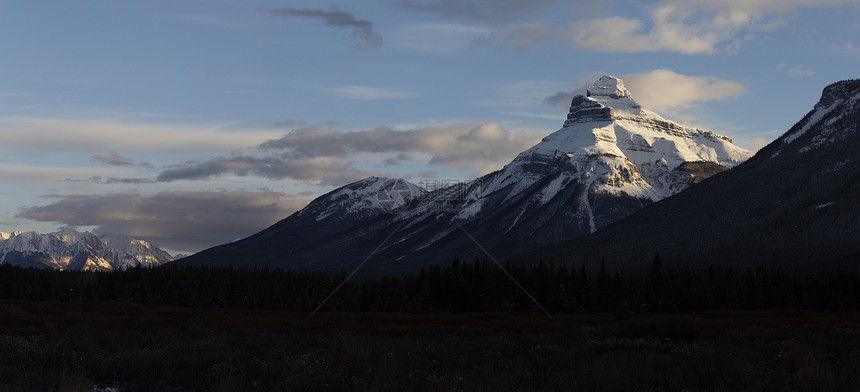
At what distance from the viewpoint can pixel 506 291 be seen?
118812 millimetres

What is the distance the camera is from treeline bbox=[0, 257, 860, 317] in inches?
4259

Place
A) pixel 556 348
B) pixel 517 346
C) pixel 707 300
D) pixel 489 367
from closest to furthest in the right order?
1. pixel 489 367
2. pixel 556 348
3. pixel 517 346
4. pixel 707 300

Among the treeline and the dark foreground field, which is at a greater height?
the treeline

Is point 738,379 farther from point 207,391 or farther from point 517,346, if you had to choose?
point 207,391

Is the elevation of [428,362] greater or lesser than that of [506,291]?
lesser

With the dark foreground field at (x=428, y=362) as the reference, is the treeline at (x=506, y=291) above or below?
above

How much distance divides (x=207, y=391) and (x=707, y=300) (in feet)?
331

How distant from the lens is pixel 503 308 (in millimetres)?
110375

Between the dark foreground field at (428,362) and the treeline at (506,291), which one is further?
the treeline at (506,291)

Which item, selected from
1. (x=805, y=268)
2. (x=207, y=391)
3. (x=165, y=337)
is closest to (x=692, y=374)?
(x=207, y=391)

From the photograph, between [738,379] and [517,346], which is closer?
[738,379]

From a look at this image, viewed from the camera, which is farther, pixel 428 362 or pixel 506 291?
pixel 506 291

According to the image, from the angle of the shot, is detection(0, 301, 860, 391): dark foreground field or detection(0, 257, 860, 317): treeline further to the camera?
detection(0, 257, 860, 317): treeline

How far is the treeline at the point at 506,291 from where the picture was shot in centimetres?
10819
